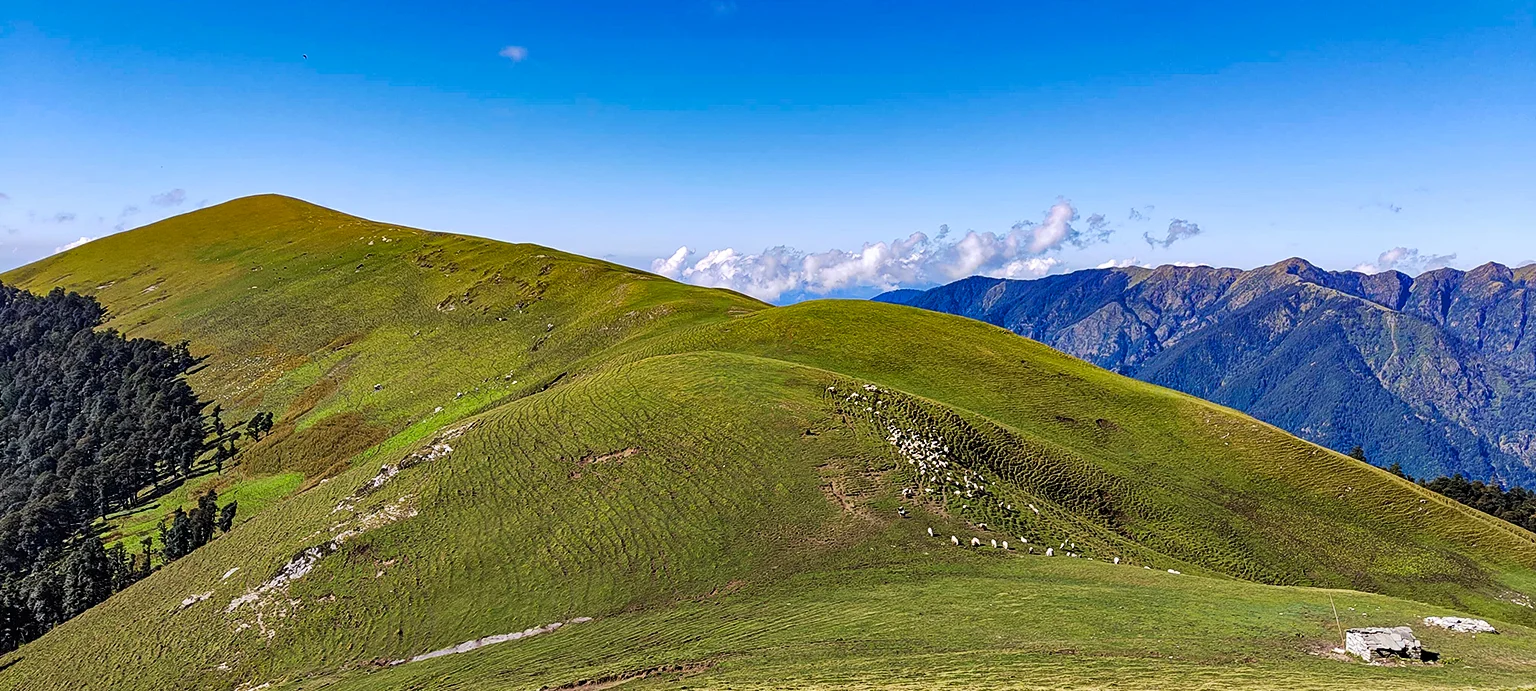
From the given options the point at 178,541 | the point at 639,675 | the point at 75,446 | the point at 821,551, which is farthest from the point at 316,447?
the point at 639,675

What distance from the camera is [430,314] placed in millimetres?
133375

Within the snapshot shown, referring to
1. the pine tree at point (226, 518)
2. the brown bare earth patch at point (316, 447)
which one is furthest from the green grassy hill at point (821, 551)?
the pine tree at point (226, 518)

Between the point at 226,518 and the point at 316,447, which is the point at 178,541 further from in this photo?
the point at 316,447

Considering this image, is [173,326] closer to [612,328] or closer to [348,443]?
[348,443]

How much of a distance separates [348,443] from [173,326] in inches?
4288

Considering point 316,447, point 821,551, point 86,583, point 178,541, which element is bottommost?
point 86,583

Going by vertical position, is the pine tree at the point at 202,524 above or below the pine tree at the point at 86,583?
above

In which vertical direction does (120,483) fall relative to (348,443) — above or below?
below

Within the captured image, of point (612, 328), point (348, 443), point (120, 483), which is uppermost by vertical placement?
point (612, 328)

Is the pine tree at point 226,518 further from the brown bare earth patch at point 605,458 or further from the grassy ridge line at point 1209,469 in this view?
the grassy ridge line at point 1209,469

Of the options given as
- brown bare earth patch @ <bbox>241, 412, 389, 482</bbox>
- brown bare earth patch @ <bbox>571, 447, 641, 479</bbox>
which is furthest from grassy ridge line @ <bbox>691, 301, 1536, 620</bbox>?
brown bare earth patch @ <bbox>241, 412, 389, 482</bbox>

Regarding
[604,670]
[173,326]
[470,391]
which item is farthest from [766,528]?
[173,326]

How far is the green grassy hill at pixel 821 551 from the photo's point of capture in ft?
94.7

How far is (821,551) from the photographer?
41.2 meters
